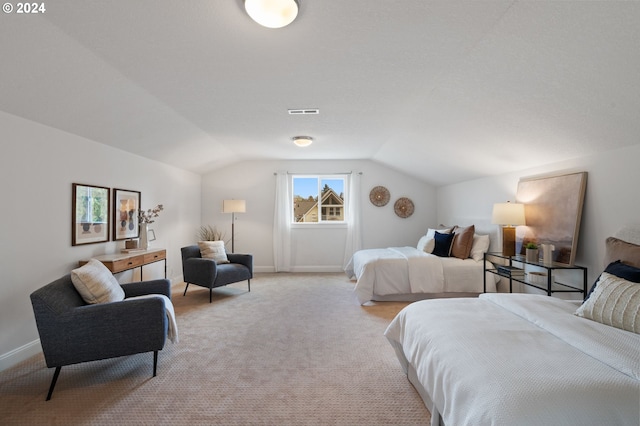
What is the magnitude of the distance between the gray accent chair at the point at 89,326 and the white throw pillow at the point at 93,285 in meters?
0.06

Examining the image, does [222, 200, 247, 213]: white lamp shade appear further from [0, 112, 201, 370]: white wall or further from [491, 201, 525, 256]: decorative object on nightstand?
[491, 201, 525, 256]: decorative object on nightstand

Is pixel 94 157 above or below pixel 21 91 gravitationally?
below

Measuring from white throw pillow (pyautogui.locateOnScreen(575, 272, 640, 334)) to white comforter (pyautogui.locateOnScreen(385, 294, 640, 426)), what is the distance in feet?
0.23

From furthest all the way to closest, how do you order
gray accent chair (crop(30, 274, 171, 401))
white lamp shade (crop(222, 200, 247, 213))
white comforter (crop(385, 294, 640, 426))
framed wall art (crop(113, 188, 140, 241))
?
white lamp shade (crop(222, 200, 247, 213)) < framed wall art (crop(113, 188, 140, 241)) < gray accent chair (crop(30, 274, 171, 401)) < white comforter (crop(385, 294, 640, 426))

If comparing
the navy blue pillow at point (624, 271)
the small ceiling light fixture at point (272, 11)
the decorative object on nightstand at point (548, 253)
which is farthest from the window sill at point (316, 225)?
the small ceiling light fixture at point (272, 11)

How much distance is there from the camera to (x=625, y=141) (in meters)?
2.41

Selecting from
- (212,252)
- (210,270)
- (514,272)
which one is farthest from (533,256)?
(212,252)

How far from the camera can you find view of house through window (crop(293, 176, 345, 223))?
6.50m

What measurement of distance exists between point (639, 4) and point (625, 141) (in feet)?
4.66

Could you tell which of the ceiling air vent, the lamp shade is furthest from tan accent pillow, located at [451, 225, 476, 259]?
the ceiling air vent

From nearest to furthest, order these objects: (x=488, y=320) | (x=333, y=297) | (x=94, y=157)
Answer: (x=488, y=320) < (x=94, y=157) < (x=333, y=297)

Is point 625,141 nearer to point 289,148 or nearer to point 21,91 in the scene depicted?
point 289,148

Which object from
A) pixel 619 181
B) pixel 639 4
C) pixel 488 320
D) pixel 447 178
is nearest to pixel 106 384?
Result: pixel 488 320

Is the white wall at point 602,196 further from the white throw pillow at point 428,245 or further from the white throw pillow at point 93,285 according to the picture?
the white throw pillow at point 93,285
